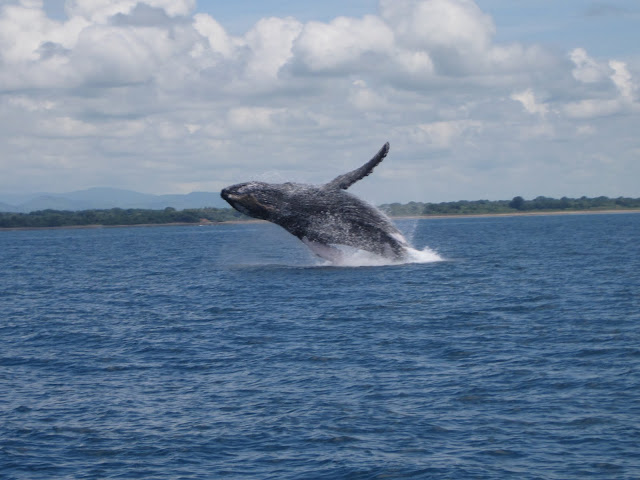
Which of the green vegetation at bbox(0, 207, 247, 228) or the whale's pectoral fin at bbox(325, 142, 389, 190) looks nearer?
the whale's pectoral fin at bbox(325, 142, 389, 190)

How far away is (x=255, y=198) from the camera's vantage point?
27.5 meters

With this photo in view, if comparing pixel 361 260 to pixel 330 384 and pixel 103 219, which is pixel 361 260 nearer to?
pixel 330 384

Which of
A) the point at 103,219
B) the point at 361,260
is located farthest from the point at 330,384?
the point at 103,219

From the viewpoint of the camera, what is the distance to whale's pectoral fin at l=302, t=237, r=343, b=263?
98.2 ft

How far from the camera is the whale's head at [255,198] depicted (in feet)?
89.6

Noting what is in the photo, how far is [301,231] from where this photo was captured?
28641 mm

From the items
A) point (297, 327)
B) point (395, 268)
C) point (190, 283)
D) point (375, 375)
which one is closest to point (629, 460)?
point (375, 375)

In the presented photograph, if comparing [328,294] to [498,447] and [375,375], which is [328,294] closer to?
[375,375]

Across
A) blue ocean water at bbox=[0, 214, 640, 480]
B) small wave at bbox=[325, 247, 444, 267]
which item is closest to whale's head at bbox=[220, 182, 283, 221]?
blue ocean water at bbox=[0, 214, 640, 480]

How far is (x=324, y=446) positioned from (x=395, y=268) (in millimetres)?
22547

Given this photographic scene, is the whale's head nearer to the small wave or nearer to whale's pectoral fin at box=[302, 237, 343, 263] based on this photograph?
whale's pectoral fin at box=[302, 237, 343, 263]

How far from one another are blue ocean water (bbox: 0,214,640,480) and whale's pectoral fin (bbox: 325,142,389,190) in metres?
3.52

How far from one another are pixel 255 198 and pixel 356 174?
3.52 meters

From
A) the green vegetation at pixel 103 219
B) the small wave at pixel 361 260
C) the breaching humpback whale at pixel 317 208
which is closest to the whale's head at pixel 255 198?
the breaching humpback whale at pixel 317 208
